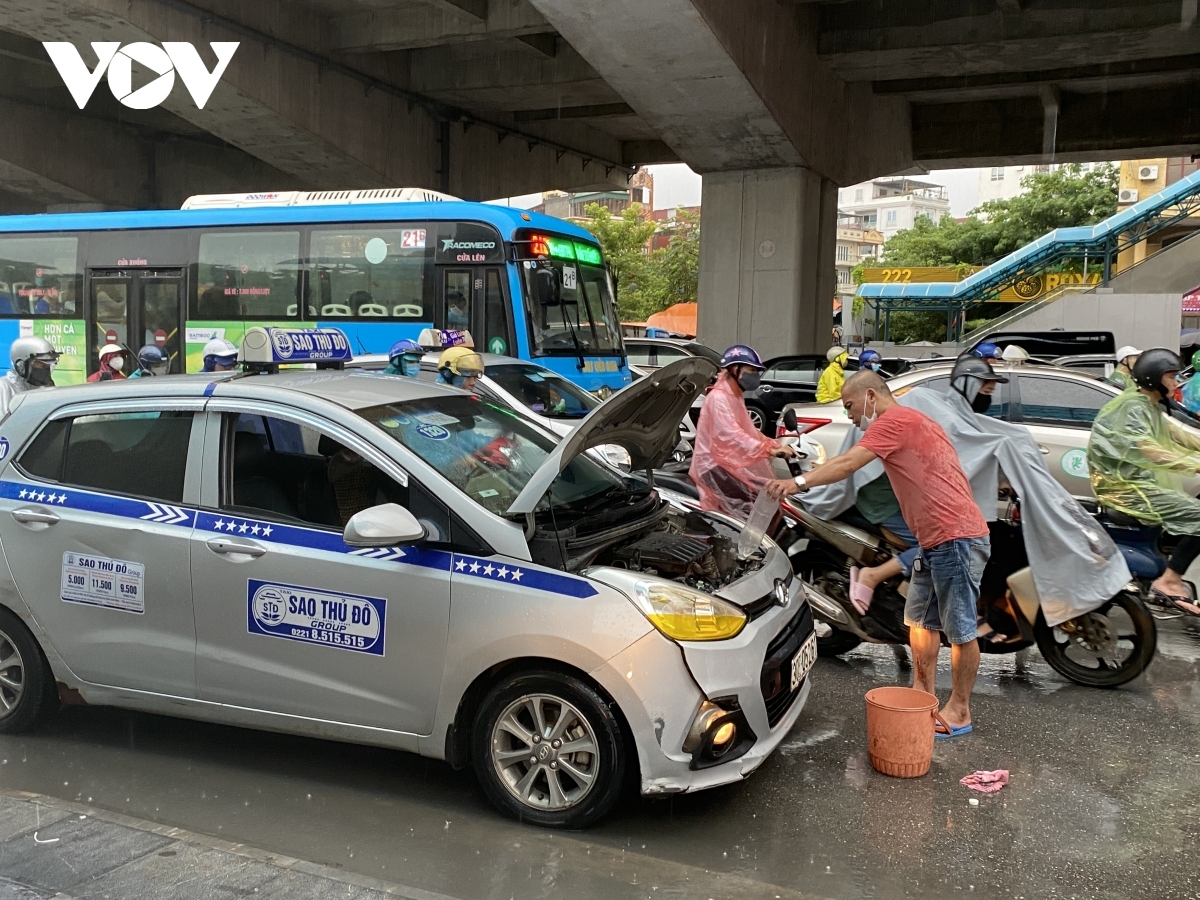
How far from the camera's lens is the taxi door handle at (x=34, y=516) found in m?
4.54

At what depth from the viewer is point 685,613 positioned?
380 centimetres

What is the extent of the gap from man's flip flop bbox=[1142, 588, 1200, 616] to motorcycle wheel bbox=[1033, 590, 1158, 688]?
52cm

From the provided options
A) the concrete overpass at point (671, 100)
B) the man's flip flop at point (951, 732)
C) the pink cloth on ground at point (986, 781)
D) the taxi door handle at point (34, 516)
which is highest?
the concrete overpass at point (671, 100)

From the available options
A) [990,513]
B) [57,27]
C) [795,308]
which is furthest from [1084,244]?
[990,513]

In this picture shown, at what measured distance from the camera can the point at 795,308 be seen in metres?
20.0

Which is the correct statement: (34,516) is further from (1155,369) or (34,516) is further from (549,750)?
(1155,369)

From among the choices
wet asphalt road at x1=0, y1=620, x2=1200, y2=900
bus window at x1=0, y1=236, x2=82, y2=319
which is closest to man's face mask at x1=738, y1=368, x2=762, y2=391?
wet asphalt road at x1=0, y1=620, x2=1200, y2=900

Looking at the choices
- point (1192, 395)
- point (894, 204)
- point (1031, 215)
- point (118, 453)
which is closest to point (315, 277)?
point (118, 453)

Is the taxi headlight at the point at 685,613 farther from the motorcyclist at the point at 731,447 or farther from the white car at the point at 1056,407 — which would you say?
the white car at the point at 1056,407

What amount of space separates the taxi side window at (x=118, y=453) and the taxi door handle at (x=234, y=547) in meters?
0.31

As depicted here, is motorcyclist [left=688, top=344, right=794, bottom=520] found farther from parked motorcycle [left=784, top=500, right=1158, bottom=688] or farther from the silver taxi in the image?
the silver taxi

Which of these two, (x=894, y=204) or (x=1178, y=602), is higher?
(x=894, y=204)

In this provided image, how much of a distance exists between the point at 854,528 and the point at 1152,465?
1849 millimetres

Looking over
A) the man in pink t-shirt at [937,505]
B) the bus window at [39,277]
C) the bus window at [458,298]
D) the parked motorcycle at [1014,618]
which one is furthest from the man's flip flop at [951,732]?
the bus window at [39,277]
